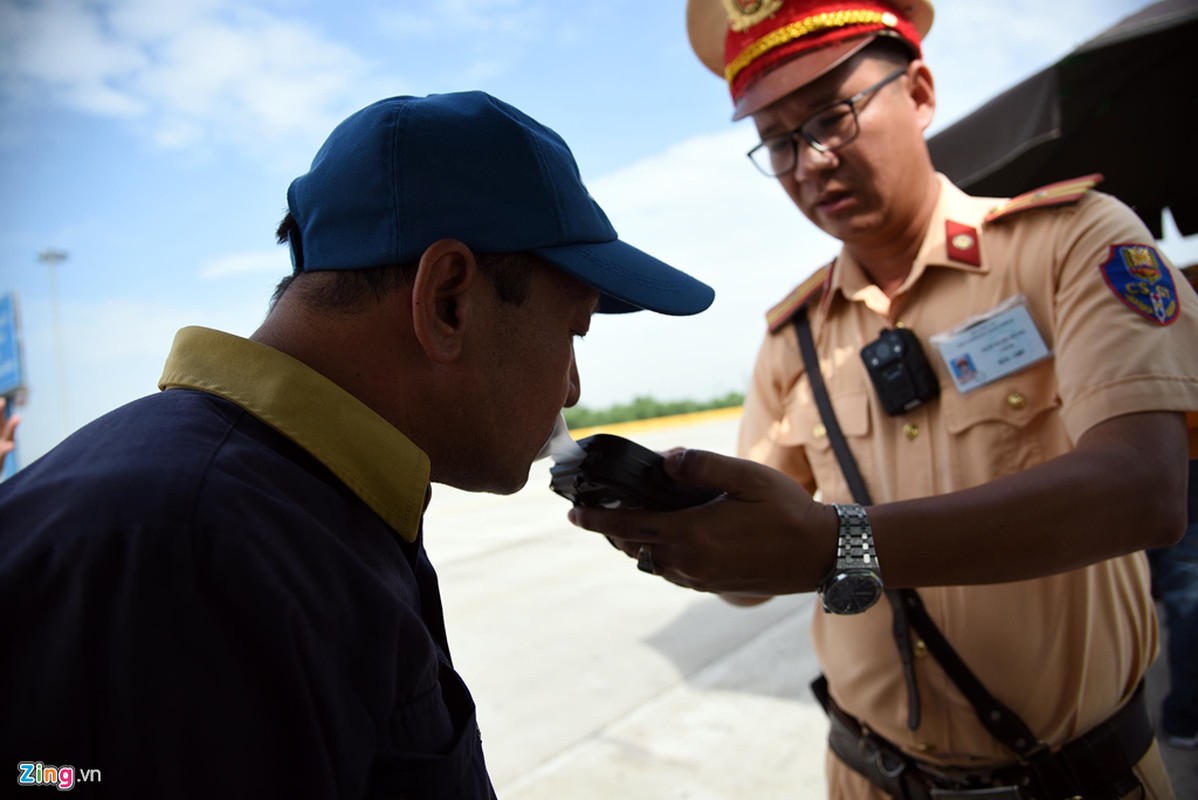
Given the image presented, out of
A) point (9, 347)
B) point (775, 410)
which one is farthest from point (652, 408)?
point (775, 410)

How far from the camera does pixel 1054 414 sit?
5.38ft

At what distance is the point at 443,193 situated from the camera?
980 millimetres

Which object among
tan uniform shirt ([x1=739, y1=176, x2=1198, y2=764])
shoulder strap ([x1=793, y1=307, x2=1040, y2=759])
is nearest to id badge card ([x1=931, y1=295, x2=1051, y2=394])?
tan uniform shirt ([x1=739, y1=176, x2=1198, y2=764])

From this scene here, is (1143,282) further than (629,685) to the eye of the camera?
No

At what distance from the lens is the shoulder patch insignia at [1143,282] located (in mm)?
1453

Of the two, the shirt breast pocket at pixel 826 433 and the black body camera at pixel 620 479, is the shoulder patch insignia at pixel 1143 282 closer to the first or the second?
the shirt breast pocket at pixel 826 433

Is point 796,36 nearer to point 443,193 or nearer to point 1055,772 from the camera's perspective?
point 443,193

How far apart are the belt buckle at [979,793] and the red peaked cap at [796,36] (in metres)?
1.47

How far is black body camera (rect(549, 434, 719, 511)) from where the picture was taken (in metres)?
1.22

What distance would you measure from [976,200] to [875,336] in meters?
0.40

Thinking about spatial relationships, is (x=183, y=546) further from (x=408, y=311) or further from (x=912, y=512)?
(x=912, y=512)

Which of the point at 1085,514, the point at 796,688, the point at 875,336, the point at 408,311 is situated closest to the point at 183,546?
the point at 408,311

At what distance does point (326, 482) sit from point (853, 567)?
0.82 metres

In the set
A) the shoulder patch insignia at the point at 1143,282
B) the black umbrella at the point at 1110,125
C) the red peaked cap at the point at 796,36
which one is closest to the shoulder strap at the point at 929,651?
the shoulder patch insignia at the point at 1143,282
